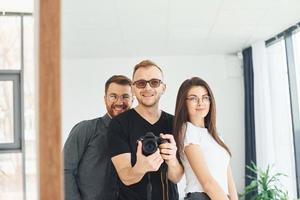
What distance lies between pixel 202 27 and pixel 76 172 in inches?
38.2

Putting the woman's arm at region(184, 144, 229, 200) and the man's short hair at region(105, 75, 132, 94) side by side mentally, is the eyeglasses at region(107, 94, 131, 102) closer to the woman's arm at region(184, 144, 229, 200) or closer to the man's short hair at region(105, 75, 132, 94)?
the man's short hair at region(105, 75, 132, 94)

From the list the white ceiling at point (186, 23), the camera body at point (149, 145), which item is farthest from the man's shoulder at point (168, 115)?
the white ceiling at point (186, 23)

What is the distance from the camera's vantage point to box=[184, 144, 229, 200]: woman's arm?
25.6 inches

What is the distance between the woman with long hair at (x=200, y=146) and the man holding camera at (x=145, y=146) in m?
0.02

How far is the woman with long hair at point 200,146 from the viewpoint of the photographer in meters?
0.66

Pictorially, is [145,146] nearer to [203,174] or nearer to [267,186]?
[203,174]

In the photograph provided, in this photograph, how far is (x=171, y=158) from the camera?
24.9 inches

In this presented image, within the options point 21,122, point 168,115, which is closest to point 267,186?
point 168,115

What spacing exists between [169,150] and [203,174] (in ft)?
0.30

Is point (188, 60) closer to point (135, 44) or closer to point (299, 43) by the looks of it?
point (135, 44)

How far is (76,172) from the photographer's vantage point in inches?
26.4

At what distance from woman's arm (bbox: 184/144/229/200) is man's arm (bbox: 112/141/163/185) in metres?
0.08

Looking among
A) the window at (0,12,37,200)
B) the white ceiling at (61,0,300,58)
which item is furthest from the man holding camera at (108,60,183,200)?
the white ceiling at (61,0,300,58)

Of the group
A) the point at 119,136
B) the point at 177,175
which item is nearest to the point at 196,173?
the point at 177,175
